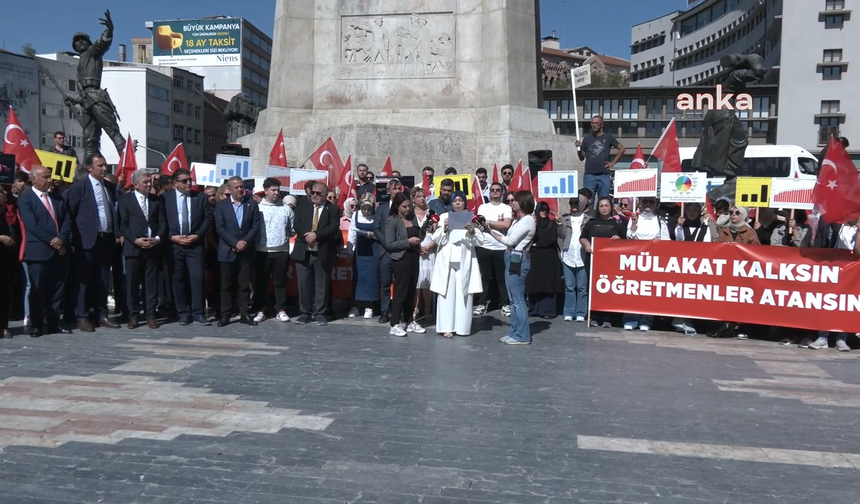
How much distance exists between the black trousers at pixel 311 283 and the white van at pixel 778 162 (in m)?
23.9

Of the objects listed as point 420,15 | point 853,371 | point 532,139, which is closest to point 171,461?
point 853,371

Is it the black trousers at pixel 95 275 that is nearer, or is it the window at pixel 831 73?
the black trousers at pixel 95 275

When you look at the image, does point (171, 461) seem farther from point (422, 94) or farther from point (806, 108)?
point (806, 108)

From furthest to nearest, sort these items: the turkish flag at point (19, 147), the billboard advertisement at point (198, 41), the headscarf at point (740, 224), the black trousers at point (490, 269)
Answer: the billboard advertisement at point (198, 41) → the black trousers at point (490, 269) → the turkish flag at point (19, 147) → the headscarf at point (740, 224)

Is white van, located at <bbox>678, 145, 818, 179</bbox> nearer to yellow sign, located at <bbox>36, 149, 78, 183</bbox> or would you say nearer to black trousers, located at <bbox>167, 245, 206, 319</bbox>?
black trousers, located at <bbox>167, 245, 206, 319</bbox>

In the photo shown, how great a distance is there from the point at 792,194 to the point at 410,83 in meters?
7.87

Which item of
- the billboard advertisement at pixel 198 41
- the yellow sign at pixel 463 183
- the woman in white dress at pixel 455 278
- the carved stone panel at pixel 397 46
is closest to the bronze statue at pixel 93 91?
the carved stone panel at pixel 397 46

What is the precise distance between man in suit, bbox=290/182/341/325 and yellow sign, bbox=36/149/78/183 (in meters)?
3.59

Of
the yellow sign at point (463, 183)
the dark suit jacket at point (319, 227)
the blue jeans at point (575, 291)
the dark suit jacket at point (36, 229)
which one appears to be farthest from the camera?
the yellow sign at point (463, 183)

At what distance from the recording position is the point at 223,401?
21.8 feet

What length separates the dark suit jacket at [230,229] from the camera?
10.9 metres

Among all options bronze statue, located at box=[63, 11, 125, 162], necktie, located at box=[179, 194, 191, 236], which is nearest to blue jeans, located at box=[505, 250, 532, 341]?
necktie, located at box=[179, 194, 191, 236]

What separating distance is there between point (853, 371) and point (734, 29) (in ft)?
295

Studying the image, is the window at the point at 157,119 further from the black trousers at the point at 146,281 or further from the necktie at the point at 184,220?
the black trousers at the point at 146,281
